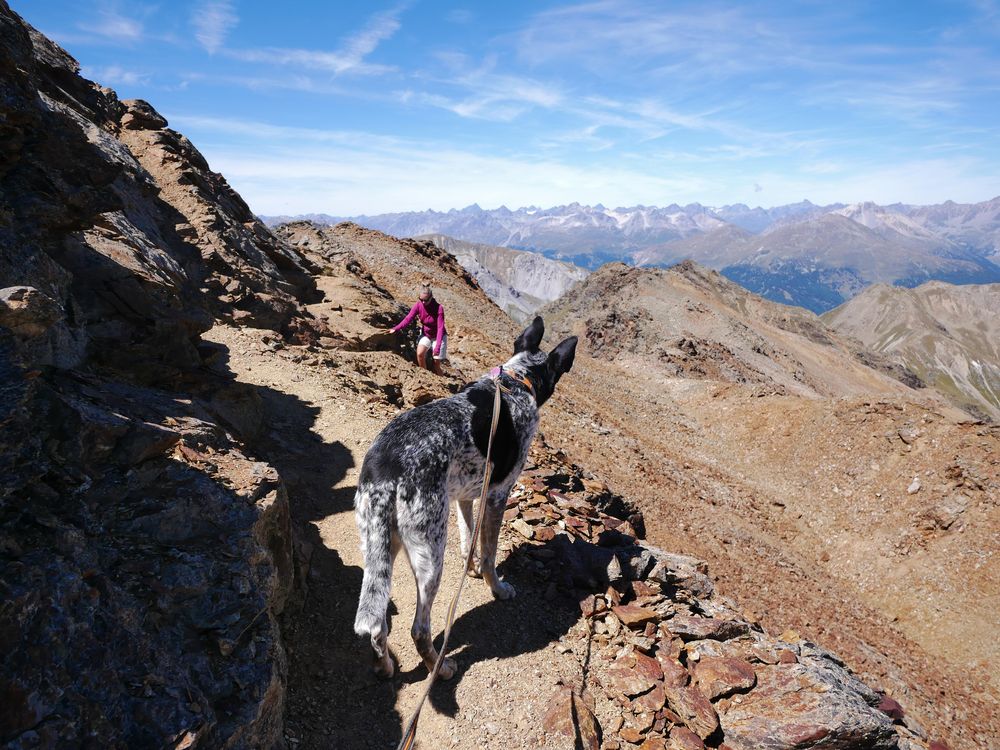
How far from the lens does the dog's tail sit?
4.03 meters

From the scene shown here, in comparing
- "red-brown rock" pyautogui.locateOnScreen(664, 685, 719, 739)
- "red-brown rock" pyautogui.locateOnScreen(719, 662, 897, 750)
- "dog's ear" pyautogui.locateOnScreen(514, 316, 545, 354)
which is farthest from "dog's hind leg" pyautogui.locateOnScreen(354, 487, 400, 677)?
"red-brown rock" pyautogui.locateOnScreen(719, 662, 897, 750)

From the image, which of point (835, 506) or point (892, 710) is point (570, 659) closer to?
point (892, 710)

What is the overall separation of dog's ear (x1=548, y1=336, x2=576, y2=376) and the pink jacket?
223 inches

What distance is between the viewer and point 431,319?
479 inches

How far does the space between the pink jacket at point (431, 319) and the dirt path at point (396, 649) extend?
15.9 ft

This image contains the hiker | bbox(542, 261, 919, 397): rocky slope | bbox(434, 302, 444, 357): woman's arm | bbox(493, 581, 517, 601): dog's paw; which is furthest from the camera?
bbox(542, 261, 919, 397): rocky slope

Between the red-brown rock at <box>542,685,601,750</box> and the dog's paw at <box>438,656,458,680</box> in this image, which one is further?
the dog's paw at <box>438,656,458,680</box>

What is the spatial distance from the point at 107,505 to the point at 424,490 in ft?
7.14

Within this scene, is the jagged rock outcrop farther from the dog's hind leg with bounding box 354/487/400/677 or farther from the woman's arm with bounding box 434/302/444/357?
the woman's arm with bounding box 434/302/444/357

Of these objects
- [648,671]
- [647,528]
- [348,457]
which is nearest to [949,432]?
[647,528]

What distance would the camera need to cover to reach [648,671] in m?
5.13

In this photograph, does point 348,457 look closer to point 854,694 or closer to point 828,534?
point 854,694

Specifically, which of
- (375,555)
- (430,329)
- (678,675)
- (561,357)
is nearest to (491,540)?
(375,555)

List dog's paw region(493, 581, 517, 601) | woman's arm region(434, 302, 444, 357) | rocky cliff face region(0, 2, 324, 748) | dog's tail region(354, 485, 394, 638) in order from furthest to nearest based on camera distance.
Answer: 1. woman's arm region(434, 302, 444, 357)
2. dog's paw region(493, 581, 517, 601)
3. dog's tail region(354, 485, 394, 638)
4. rocky cliff face region(0, 2, 324, 748)
